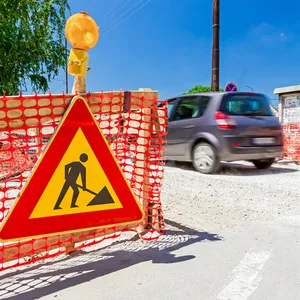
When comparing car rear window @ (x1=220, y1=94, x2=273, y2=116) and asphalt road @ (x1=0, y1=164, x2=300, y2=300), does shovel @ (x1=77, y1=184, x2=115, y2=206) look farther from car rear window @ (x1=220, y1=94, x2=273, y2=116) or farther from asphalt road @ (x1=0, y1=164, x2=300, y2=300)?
car rear window @ (x1=220, y1=94, x2=273, y2=116)

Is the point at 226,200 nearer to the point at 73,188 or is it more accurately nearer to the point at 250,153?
the point at 73,188

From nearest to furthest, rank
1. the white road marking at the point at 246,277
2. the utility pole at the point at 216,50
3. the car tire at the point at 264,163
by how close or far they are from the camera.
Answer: the white road marking at the point at 246,277
the car tire at the point at 264,163
the utility pole at the point at 216,50

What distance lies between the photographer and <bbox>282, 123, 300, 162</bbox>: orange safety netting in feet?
32.0

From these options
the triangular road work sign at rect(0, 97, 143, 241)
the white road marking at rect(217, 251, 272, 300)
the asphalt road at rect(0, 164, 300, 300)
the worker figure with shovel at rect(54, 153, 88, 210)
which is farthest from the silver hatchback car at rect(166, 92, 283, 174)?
the worker figure with shovel at rect(54, 153, 88, 210)

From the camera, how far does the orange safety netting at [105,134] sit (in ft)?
7.12

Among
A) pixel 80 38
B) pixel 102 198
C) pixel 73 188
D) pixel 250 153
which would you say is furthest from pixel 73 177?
pixel 250 153

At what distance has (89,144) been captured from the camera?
219cm

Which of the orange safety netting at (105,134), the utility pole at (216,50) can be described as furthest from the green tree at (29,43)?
the orange safety netting at (105,134)

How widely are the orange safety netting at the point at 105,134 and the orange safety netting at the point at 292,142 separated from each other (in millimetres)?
7831

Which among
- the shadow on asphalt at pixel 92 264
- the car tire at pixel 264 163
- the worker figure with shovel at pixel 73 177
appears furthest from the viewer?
the car tire at pixel 264 163

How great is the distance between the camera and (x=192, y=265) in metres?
2.29

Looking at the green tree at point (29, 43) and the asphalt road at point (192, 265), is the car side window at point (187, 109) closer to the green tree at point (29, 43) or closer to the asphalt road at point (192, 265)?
the asphalt road at point (192, 265)

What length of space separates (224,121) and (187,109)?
3.92 feet

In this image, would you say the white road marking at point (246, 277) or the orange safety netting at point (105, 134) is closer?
the white road marking at point (246, 277)
